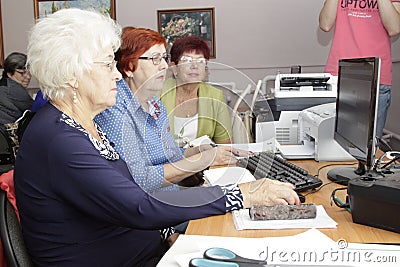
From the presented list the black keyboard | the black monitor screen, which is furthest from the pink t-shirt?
the black keyboard

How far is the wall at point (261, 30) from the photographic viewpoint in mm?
4293

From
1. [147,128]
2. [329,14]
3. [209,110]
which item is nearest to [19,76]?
[329,14]

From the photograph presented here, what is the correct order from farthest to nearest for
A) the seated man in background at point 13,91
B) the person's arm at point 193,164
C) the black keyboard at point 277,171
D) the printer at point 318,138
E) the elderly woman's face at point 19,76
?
the elderly woman's face at point 19,76 → the seated man in background at point 13,91 → the printer at point 318,138 → the person's arm at point 193,164 → the black keyboard at point 277,171

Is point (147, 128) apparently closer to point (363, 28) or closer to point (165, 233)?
point (165, 233)

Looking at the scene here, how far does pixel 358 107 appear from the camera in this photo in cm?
163

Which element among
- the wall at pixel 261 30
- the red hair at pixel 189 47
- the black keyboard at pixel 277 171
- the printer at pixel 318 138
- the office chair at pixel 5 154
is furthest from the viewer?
the wall at pixel 261 30

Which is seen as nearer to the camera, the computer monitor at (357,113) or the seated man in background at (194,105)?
the seated man in background at (194,105)

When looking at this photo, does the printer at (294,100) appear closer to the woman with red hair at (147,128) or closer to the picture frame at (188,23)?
the woman with red hair at (147,128)

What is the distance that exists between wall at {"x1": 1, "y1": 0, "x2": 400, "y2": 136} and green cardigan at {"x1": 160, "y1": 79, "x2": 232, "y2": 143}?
A: 2.84m

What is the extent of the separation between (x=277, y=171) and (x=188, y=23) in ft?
9.75

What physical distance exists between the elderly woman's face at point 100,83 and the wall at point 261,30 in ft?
9.68

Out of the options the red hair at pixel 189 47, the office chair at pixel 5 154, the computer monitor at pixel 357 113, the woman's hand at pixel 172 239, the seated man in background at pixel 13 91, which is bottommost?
the office chair at pixel 5 154

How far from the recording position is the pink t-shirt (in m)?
2.88

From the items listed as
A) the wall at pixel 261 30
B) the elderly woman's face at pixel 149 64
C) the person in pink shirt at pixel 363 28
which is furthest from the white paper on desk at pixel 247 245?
the wall at pixel 261 30
